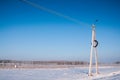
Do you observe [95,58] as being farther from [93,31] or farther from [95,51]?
[93,31]

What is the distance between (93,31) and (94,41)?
1114mm

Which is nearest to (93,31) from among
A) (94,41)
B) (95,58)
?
(94,41)

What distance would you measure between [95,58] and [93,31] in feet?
10.8

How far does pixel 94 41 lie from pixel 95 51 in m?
1.29

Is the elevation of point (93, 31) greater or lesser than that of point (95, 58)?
greater

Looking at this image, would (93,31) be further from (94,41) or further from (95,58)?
(95,58)

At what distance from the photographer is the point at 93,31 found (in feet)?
82.0

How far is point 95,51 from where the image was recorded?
25.7m

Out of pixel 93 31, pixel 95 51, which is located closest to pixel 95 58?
pixel 95 51

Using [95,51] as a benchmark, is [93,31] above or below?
above

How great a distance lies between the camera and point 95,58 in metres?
26.2

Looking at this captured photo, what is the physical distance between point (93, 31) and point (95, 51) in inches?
93.4

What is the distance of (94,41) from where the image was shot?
2514 centimetres
